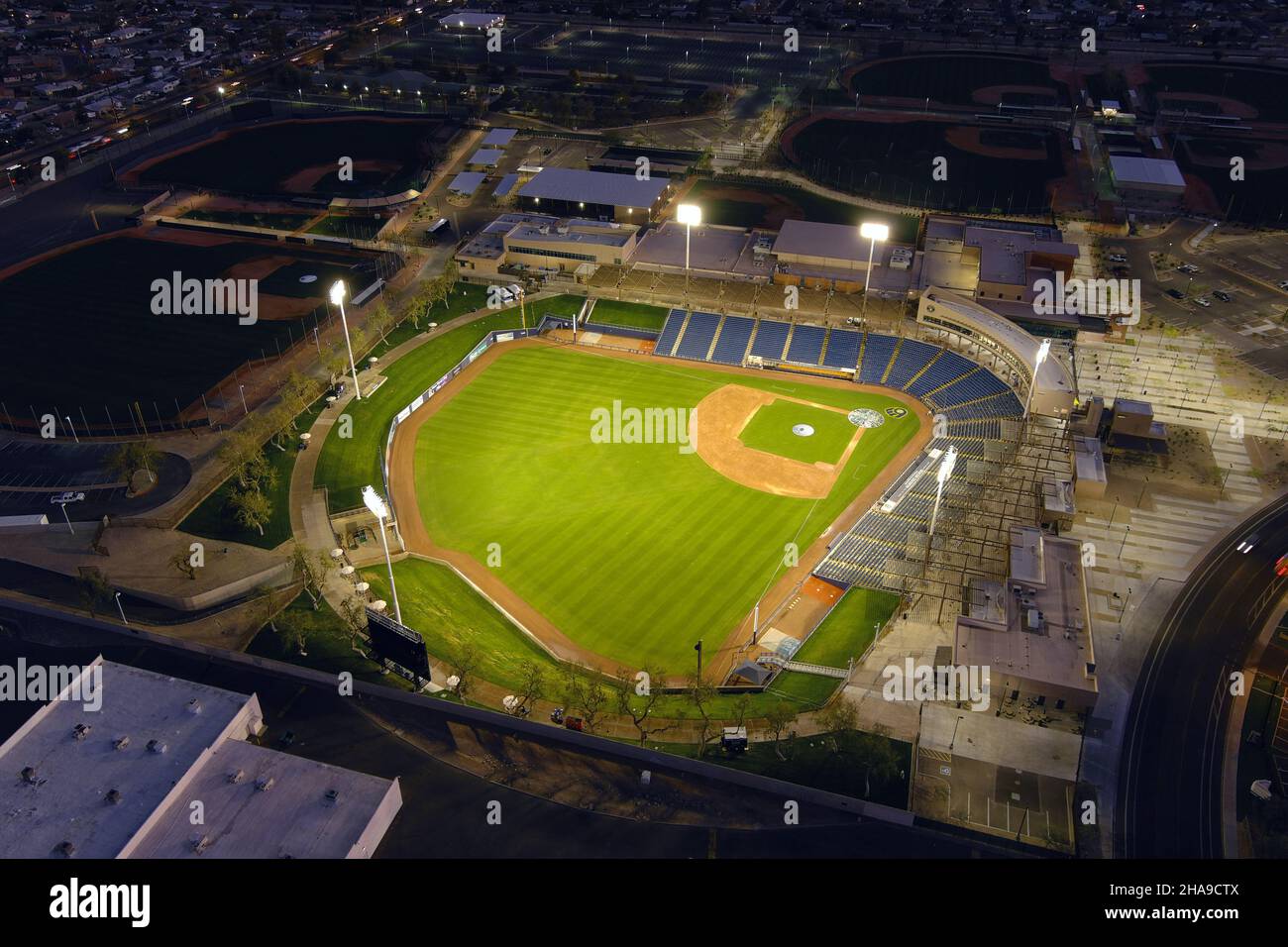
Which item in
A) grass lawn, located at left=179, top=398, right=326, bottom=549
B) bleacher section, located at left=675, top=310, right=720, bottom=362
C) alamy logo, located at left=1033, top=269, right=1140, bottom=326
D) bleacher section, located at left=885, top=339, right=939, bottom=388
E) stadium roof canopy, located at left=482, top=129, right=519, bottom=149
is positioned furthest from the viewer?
stadium roof canopy, located at left=482, top=129, right=519, bottom=149

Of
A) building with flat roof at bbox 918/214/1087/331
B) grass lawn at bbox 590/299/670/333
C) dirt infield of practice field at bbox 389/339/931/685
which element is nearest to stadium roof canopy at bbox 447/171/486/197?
grass lawn at bbox 590/299/670/333

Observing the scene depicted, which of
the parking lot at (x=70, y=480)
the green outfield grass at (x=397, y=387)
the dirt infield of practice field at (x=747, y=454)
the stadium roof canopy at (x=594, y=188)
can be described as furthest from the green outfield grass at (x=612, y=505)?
the stadium roof canopy at (x=594, y=188)

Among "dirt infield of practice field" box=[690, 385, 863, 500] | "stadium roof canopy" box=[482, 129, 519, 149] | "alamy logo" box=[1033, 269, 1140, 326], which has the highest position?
"stadium roof canopy" box=[482, 129, 519, 149]

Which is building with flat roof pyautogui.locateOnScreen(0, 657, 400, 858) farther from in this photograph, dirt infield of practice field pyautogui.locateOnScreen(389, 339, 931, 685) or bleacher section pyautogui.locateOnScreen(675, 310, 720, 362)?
bleacher section pyautogui.locateOnScreen(675, 310, 720, 362)

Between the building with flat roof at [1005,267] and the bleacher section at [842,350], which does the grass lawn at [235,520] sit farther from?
the building with flat roof at [1005,267]

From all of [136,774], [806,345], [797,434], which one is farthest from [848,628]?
[136,774]
